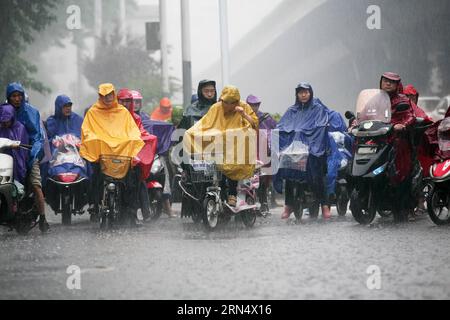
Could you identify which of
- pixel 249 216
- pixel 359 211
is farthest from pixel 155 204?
pixel 359 211

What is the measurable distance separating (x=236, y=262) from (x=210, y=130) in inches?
160

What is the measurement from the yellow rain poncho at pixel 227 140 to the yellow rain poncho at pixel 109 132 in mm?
865

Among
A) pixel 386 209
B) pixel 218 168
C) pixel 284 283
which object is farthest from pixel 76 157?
pixel 284 283

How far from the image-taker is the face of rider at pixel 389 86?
1380 centimetres

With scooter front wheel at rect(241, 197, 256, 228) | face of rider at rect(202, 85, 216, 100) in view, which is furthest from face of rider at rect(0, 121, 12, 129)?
scooter front wheel at rect(241, 197, 256, 228)

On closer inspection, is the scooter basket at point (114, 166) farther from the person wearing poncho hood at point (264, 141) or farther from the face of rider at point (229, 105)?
the person wearing poncho hood at point (264, 141)

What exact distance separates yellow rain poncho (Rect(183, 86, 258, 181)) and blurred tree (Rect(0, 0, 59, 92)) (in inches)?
699

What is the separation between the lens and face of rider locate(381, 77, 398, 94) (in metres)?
13.8

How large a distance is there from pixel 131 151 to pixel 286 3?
33127mm

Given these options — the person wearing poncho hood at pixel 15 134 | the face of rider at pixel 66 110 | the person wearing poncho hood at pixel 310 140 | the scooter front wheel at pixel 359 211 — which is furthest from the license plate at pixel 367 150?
the face of rider at pixel 66 110

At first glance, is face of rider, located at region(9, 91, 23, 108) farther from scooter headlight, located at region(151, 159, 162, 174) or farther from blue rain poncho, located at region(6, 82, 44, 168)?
scooter headlight, located at region(151, 159, 162, 174)

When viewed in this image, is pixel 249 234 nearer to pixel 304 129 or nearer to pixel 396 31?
pixel 304 129
